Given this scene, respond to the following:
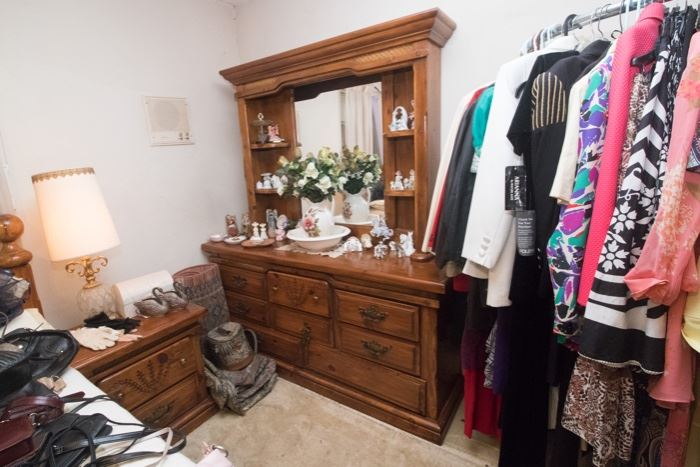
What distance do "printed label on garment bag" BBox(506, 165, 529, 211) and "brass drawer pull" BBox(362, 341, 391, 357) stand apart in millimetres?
921

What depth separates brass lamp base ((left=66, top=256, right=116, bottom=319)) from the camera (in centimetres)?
158

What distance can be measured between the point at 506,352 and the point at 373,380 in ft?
2.48

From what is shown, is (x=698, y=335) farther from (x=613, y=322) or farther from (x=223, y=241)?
(x=223, y=241)

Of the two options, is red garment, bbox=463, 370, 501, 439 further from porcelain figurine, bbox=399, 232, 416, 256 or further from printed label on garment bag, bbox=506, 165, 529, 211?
printed label on garment bag, bbox=506, 165, 529, 211

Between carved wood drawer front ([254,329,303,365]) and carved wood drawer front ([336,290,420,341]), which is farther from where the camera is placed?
carved wood drawer front ([254,329,303,365])

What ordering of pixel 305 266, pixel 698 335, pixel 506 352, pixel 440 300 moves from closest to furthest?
1. pixel 698 335
2. pixel 506 352
3. pixel 440 300
4. pixel 305 266

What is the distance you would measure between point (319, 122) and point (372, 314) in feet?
3.87

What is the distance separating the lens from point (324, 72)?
177cm

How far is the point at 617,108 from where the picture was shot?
0.76 metres

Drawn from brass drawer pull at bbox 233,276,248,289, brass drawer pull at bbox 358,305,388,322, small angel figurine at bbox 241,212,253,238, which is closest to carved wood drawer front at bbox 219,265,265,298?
brass drawer pull at bbox 233,276,248,289

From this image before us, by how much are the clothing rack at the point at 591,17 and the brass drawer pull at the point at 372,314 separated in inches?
46.5

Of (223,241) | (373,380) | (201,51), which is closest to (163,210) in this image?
(223,241)

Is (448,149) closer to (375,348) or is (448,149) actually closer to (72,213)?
(375,348)

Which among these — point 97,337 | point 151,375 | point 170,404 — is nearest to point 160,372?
point 151,375
